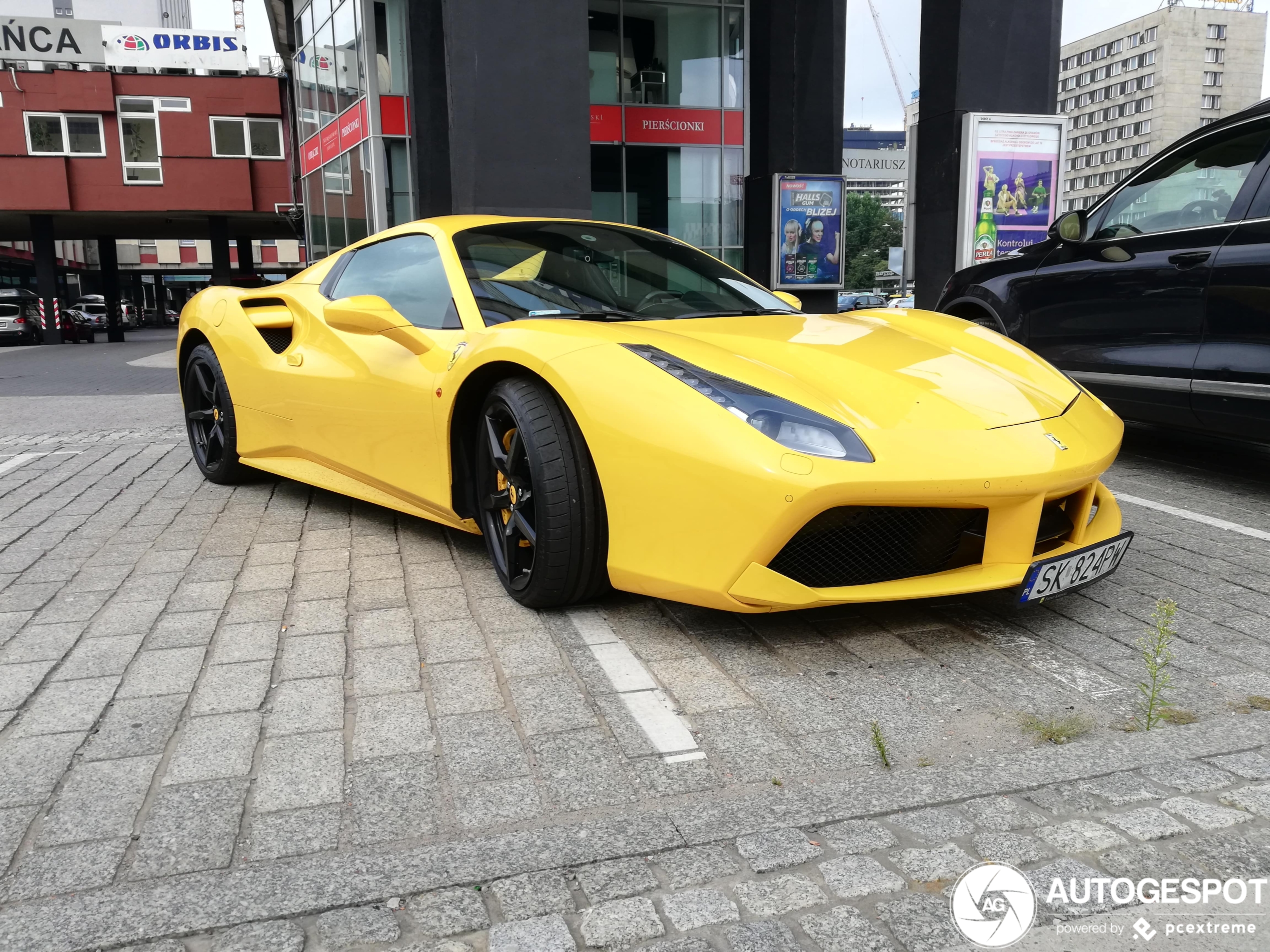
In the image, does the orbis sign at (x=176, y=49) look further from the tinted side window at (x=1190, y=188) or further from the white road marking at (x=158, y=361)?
the tinted side window at (x=1190, y=188)

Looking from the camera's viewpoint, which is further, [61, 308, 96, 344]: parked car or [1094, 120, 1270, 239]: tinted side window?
[61, 308, 96, 344]: parked car

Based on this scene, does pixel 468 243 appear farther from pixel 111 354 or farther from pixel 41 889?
pixel 111 354

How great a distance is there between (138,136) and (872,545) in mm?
31947

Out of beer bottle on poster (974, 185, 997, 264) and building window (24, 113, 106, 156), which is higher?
building window (24, 113, 106, 156)

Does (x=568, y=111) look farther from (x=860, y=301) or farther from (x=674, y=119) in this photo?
(x=860, y=301)

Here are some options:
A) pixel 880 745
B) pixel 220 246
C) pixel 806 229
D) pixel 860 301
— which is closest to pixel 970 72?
pixel 806 229

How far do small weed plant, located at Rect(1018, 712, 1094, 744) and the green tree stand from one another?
10057 cm

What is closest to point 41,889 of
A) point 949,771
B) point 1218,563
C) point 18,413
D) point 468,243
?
point 949,771

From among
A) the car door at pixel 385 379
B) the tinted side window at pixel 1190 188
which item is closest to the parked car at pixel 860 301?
the tinted side window at pixel 1190 188

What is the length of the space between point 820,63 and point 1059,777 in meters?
15.8

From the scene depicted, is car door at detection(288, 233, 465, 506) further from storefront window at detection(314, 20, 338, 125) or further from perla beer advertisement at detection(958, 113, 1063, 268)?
storefront window at detection(314, 20, 338, 125)

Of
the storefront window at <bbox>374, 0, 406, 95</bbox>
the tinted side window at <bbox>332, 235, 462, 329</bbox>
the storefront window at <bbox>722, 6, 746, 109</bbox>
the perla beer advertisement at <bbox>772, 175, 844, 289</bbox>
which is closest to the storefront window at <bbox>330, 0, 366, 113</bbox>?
the storefront window at <bbox>374, 0, 406, 95</bbox>

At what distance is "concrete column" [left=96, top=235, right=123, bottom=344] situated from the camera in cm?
3100

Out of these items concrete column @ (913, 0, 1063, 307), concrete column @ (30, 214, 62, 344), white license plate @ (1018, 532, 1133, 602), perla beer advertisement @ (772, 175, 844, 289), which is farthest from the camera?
concrete column @ (30, 214, 62, 344)
